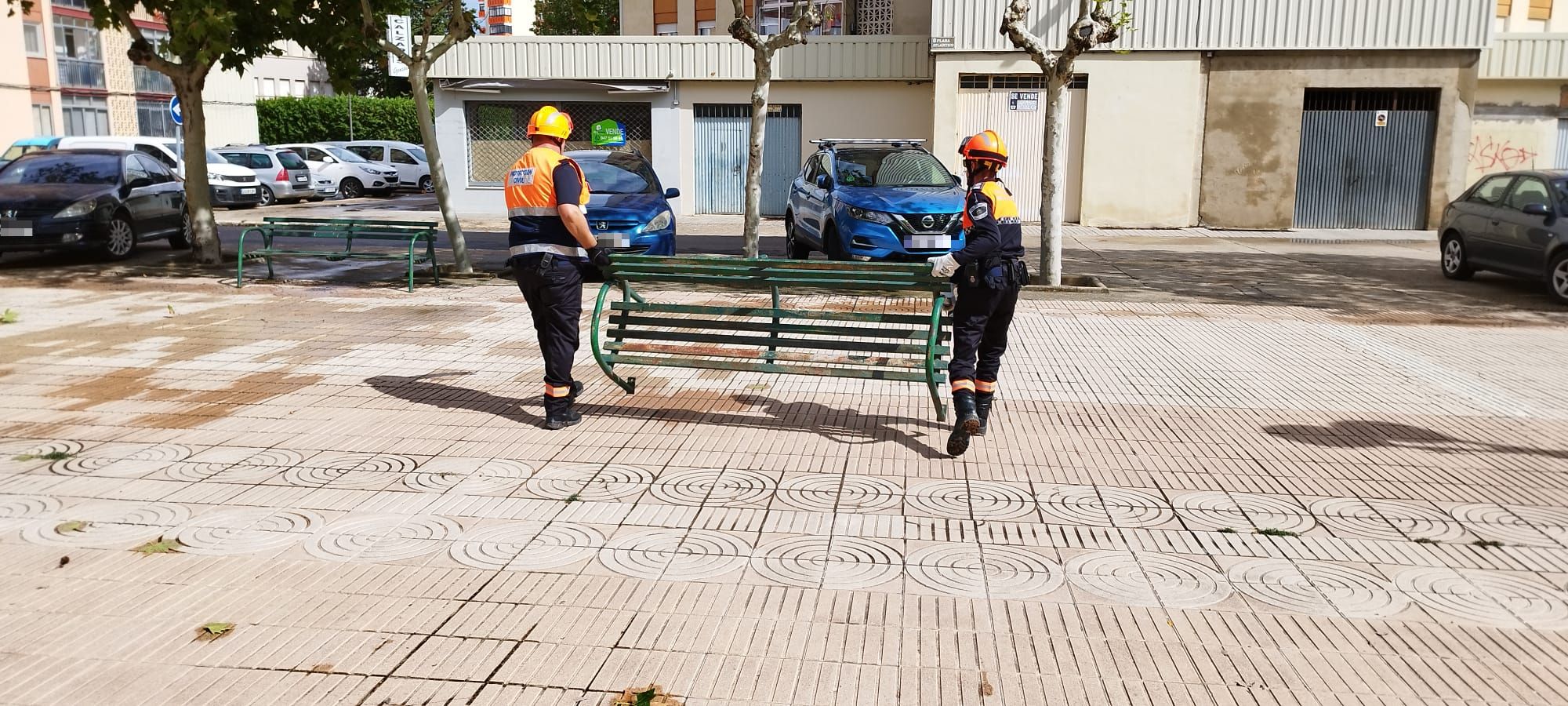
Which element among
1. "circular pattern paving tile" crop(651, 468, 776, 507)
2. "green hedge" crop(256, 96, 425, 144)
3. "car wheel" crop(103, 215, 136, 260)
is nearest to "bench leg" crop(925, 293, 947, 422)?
"circular pattern paving tile" crop(651, 468, 776, 507)

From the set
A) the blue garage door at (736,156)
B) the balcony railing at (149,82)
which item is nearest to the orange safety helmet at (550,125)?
the blue garage door at (736,156)

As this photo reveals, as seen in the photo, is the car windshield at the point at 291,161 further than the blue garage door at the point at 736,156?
Yes

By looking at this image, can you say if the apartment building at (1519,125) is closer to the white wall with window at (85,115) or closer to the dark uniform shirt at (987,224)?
the dark uniform shirt at (987,224)

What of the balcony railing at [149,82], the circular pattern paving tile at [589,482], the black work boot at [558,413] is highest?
the balcony railing at [149,82]

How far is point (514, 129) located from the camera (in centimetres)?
2605

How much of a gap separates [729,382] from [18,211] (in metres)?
11.2

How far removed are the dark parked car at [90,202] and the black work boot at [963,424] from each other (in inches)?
520

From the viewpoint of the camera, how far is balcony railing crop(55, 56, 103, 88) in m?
43.4

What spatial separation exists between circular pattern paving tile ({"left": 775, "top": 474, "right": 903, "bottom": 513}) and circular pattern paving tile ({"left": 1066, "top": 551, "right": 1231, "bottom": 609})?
1.06 metres

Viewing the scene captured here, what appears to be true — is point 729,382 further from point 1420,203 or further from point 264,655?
point 1420,203

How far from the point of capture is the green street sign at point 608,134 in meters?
25.4

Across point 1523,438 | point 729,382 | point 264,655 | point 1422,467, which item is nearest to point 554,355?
point 729,382

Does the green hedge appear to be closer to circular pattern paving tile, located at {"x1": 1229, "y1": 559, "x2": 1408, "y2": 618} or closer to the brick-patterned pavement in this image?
the brick-patterned pavement

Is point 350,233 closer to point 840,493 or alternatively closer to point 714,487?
point 714,487
